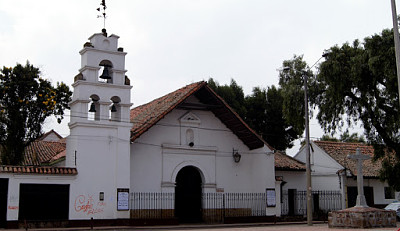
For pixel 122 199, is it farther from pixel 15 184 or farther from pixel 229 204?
pixel 229 204

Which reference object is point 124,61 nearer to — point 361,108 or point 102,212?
point 102,212

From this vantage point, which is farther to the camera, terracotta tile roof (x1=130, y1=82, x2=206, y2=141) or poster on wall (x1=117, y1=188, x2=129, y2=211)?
terracotta tile roof (x1=130, y1=82, x2=206, y2=141)

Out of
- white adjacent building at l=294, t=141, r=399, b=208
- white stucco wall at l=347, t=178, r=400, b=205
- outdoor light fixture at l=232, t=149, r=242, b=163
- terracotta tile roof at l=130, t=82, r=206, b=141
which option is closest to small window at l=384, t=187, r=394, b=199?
white adjacent building at l=294, t=141, r=399, b=208

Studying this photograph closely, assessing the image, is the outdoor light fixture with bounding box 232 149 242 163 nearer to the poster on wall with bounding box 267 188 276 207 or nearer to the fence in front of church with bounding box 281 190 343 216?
the poster on wall with bounding box 267 188 276 207

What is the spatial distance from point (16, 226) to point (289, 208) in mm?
17265

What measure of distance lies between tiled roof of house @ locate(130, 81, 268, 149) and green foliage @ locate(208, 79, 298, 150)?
14.1 meters

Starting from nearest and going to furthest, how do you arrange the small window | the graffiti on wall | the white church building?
1. the white church building
2. the graffiti on wall
3. the small window

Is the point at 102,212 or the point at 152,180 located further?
the point at 152,180

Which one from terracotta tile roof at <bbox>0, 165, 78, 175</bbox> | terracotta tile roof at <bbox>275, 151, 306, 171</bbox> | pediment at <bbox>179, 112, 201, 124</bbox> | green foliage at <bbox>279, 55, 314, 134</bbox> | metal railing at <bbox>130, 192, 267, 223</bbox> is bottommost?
metal railing at <bbox>130, 192, 267, 223</bbox>

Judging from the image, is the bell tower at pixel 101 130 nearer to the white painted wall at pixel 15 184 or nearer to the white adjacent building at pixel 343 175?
the white painted wall at pixel 15 184

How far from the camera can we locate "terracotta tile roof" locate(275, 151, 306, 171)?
104 feet

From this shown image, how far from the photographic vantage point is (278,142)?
44.4m

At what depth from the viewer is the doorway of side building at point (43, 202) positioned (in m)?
21.6

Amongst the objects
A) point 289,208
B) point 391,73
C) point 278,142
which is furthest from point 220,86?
point 391,73
